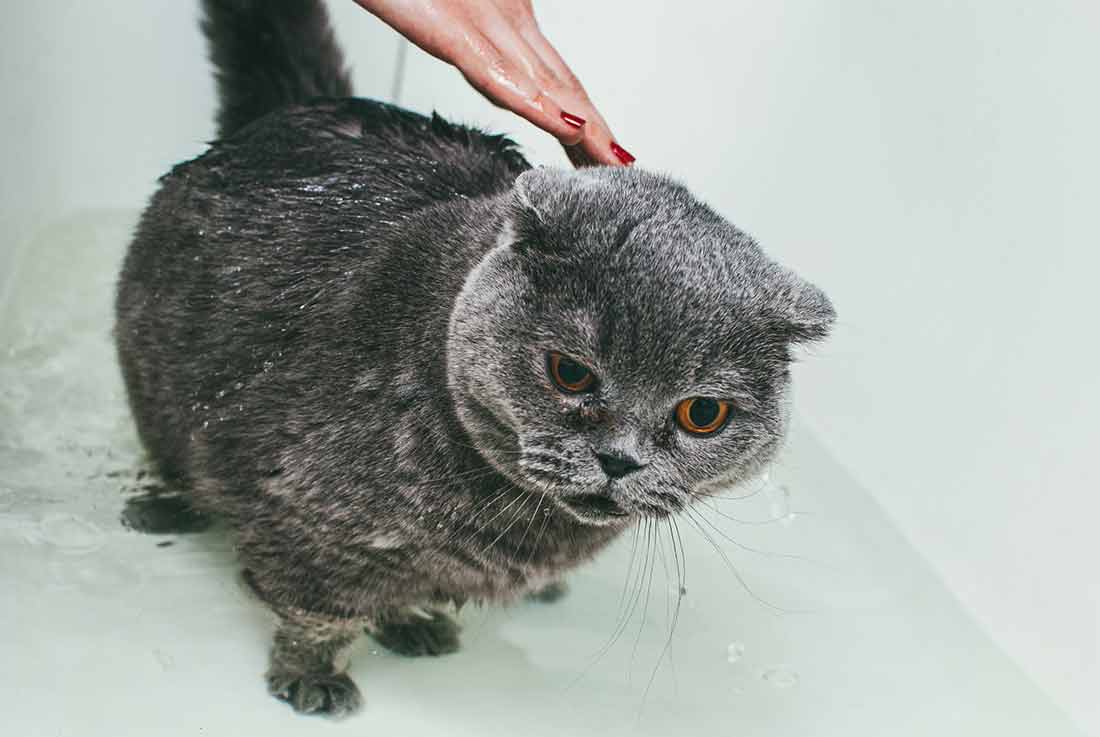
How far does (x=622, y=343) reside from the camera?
3.40 feet

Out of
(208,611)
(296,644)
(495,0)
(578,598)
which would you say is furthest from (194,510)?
(495,0)

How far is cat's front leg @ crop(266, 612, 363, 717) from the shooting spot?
1.32 meters

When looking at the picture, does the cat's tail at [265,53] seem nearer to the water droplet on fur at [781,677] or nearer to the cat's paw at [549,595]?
the cat's paw at [549,595]

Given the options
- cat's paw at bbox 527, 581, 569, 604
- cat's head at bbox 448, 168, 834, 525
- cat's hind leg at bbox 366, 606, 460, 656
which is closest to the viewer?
cat's head at bbox 448, 168, 834, 525

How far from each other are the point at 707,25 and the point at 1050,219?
0.73 meters

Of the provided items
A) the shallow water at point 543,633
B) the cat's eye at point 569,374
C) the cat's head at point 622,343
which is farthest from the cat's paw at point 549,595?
the cat's eye at point 569,374

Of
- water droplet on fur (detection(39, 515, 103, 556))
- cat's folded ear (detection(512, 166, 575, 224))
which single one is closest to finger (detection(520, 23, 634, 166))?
cat's folded ear (detection(512, 166, 575, 224))

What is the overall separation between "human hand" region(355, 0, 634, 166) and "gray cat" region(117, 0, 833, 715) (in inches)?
3.9

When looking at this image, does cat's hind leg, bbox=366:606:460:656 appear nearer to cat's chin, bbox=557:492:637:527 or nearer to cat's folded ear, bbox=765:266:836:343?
cat's chin, bbox=557:492:637:527

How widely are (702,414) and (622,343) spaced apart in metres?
0.11

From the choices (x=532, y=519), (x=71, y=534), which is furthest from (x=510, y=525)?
(x=71, y=534)

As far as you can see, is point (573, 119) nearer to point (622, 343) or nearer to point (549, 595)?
point (622, 343)

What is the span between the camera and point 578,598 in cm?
160

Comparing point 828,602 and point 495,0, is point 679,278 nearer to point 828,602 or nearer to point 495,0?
point 495,0
